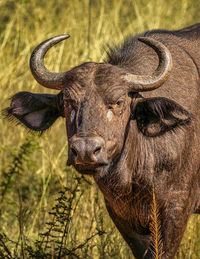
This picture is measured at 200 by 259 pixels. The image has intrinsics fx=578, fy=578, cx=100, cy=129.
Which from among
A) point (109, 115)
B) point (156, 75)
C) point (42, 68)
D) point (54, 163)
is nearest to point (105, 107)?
point (109, 115)

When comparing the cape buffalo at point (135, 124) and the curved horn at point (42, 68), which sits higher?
the curved horn at point (42, 68)

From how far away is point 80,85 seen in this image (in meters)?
4.80

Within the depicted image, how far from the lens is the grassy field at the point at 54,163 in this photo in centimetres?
588

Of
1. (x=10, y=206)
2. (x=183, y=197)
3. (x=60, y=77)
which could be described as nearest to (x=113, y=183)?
(x=183, y=197)

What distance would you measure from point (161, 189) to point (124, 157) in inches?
17.0

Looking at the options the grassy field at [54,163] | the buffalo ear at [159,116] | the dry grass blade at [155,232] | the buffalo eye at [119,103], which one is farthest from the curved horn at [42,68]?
the dry grass blade at [155,232]

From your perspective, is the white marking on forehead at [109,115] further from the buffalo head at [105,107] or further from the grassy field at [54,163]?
the grassy field at [54,163]

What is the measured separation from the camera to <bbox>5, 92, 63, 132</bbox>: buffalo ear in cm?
548

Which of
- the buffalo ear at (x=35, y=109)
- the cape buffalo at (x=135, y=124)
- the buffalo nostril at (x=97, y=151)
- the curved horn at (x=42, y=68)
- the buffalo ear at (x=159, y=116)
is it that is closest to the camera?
the buffalo nostril at (x=97, y=151)

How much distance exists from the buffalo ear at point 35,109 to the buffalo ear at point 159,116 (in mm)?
793

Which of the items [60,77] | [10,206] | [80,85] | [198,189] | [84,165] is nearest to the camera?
[84,165]

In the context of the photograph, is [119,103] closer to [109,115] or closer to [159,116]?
[109,115]

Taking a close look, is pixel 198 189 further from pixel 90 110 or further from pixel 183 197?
pixel 90 110

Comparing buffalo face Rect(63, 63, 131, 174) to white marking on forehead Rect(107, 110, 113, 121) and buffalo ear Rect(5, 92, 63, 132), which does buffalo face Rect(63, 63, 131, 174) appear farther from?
buffalo ear Rect(5, 92, 63, 132)
